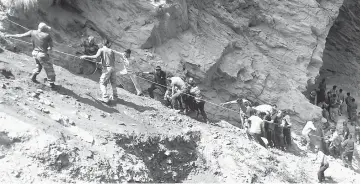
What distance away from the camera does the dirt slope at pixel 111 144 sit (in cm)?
674

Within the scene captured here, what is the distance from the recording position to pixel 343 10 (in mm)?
18969

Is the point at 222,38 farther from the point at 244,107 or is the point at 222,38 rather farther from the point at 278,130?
the point at 278,130

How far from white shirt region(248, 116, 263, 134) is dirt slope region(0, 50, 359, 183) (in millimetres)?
364

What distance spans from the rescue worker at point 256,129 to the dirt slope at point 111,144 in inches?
11.1

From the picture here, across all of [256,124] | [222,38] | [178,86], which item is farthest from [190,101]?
[222,38]

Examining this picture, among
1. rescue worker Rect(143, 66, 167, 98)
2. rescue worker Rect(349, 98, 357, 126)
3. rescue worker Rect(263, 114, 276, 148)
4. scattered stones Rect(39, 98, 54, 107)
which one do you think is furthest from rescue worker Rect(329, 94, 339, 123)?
scattered stones Rect(39, 98, 54, 107)

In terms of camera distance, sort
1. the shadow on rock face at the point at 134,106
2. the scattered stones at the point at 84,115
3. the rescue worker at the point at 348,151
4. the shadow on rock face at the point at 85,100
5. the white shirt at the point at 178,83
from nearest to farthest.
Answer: the scattered stones at the point at 84,115
the shadow on rock face at the point at 85,100
the shadow on rock face at the point at 134,106
the white shirt at the point at 178,83
the rescue worker at the point at 348,151

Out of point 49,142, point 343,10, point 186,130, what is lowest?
point 186,130

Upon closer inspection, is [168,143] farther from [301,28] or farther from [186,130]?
[301,28]

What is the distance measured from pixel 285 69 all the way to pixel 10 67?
9452 millimetres

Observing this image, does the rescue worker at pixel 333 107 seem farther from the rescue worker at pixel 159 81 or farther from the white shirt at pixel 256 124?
the rescue worker at pixel 159 81

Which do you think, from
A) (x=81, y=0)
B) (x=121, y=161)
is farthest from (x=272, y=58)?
(x=121, y=161)

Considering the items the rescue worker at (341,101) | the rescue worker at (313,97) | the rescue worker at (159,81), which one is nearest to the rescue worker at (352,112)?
the rescue worker at (341,101)

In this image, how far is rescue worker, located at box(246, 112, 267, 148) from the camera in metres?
10.9
